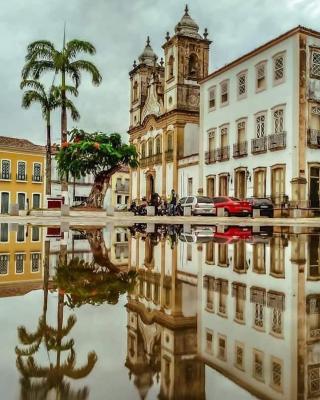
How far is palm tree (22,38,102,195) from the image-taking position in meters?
35.6

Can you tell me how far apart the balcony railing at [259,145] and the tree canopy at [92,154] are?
27.5ft

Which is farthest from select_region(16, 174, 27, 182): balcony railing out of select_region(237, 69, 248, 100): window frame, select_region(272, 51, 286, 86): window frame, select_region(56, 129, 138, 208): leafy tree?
select_region(272, 51, 286, 86): window frame

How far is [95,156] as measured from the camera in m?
34.6

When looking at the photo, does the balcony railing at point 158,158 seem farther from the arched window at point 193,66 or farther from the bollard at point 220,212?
the bollard at point 220,212

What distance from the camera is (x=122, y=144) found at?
3588 cm

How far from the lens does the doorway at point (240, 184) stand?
37.7 metres

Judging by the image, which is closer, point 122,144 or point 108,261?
point 108,261

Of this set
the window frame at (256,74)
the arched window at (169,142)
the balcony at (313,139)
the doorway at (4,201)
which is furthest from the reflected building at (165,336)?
the doorway at (4,201)

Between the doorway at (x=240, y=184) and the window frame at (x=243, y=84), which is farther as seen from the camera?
the window frame at (x=243, y=84)

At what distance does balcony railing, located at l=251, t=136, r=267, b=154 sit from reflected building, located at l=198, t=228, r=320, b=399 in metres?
27.0

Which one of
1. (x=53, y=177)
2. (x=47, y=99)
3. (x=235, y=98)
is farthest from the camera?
(x=53, y=177)

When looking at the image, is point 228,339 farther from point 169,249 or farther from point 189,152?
point 189,152

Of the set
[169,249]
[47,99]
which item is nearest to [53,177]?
[47,99]

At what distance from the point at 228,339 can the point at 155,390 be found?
4.12 feet
